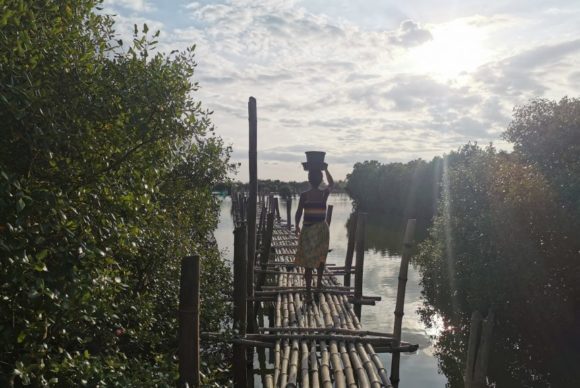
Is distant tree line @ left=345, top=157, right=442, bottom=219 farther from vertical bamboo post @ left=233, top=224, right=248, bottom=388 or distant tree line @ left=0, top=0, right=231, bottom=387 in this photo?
distant tree line @ left=0, top=0, right=231, bottom=387

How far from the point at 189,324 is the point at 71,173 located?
1.43 meters

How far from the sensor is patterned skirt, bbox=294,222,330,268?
297 inches

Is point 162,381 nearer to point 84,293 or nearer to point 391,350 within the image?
point 84,293

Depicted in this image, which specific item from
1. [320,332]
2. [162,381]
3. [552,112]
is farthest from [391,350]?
[552,112]

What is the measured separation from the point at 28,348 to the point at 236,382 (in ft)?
13.6

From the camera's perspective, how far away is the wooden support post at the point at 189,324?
3.56m

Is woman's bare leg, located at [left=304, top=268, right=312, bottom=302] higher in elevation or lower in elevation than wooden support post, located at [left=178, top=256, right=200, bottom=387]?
lower

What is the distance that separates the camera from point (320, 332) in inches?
255

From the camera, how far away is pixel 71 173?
3.54 m

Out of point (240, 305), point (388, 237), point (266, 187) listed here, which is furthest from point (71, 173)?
point (266, 187)

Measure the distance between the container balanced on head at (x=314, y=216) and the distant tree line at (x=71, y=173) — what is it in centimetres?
270

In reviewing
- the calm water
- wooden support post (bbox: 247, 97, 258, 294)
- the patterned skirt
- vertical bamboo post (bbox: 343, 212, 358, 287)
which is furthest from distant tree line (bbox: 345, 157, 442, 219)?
the patterned skirt

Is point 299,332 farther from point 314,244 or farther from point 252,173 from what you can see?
point 252,173

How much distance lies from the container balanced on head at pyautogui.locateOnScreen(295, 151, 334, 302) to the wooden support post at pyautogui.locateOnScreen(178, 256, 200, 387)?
388 cm
